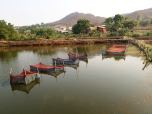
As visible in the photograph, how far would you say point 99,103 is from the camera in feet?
33.5

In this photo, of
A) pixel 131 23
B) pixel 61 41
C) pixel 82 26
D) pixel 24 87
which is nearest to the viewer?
pixel 24 87

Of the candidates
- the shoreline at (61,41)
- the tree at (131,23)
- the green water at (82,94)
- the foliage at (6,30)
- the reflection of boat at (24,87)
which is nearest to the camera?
the green water at (82,94)

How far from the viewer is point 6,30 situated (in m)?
45.9

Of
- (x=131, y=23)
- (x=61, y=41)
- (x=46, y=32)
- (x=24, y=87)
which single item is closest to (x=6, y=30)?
(x=46, y=32)

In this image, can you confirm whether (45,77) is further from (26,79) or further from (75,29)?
(75,29)

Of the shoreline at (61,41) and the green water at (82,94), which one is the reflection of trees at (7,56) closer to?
the green water at (82,94)

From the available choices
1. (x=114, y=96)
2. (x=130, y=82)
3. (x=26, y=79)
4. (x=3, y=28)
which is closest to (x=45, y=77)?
(x=26, y=79)

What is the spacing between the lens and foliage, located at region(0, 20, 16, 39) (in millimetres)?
45219

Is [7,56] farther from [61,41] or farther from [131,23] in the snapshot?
[131,23]

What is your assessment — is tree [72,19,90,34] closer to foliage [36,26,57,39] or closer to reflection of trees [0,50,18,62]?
→ foliage [36,26,57,39]

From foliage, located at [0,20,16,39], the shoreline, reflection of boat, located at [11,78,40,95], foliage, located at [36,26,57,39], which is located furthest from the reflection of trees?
foliage, located at [36,26,57,39]

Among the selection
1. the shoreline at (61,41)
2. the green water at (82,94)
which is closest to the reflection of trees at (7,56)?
the green water at (82,94)

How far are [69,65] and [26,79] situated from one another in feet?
27.3

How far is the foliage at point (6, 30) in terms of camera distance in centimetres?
4522
